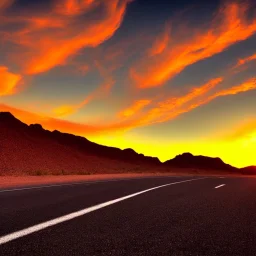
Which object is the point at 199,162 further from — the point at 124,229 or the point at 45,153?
the point at 124,229

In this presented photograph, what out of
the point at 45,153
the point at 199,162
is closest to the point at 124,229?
the point at 45,153

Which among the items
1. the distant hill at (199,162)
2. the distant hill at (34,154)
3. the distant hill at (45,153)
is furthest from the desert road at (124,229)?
the distant hill at (199,162)

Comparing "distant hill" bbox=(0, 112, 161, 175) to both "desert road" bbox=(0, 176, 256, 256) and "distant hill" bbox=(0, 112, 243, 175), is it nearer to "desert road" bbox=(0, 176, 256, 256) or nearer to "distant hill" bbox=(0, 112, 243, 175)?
"distant hill" bbox=(0, 112, 243, 175)

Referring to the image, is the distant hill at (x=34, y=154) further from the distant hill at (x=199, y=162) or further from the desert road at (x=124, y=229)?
the distant hill at (x=199, y=162)

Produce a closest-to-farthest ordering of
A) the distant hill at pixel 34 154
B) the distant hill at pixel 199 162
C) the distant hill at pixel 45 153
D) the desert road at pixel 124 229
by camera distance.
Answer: the desert road at pixel 124 229 → the distant hill at pixel 45 153 → the distant hill at pixel 34 154 → the distant hill at pixel 199 162

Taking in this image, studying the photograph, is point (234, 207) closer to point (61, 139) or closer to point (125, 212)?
point (125, 212)

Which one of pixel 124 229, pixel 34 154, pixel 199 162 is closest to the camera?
pixel 124 229

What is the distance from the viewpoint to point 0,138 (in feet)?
230

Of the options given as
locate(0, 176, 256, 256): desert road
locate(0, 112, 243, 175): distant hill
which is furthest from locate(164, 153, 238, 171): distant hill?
locate(0, 176, 256, 256): desert road

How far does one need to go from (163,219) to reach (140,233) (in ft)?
4.50

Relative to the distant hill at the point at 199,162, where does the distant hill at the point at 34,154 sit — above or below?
below

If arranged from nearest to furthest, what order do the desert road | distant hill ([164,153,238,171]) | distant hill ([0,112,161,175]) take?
1. the desert road
2. distant hill ([0,112,161,175])
3. distant hill ([164,153,238,171])

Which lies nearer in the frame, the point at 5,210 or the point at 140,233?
the point at 140,233

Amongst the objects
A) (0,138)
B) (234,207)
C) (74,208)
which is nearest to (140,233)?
(74,208)
